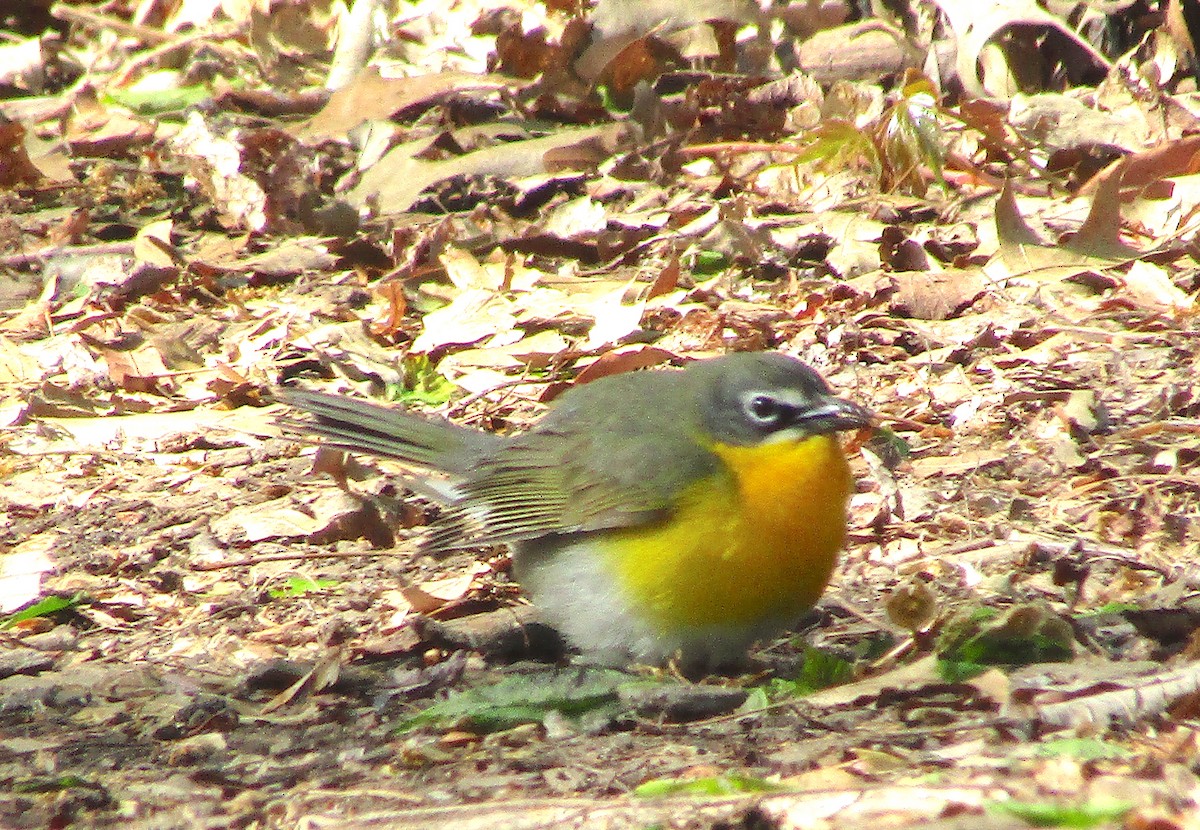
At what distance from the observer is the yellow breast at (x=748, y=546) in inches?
191

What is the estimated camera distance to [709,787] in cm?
373

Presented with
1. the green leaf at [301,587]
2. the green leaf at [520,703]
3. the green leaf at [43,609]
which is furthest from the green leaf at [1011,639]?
the green leaf at [43,609]

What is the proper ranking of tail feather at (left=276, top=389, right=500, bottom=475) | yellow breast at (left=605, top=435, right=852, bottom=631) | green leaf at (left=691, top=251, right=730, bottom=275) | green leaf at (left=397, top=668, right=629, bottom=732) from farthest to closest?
green leaf at (left=691, top=251, right=730, bottom=275)
tail feather at (left=276, top=389, right=500, bottom=475)
yellow breast at (left=605, top=435, right=852, bottom=631)
green leaf at (left=397, top=668, right=629, bottom=732)

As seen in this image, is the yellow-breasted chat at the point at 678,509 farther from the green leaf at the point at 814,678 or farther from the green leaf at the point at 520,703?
the green leaf at the point at 520,703

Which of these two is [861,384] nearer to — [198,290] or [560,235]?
[560,235]

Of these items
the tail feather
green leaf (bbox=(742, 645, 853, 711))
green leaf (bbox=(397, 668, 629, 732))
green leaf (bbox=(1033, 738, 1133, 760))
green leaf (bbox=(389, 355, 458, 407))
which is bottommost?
green leaf (bbox=(389, 355, 458, 407))

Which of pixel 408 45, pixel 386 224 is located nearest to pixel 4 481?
pixel 386 224

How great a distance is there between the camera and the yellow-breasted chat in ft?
16.1

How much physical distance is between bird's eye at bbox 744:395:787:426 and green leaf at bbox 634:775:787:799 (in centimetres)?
153

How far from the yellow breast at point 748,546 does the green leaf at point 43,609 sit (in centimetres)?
228

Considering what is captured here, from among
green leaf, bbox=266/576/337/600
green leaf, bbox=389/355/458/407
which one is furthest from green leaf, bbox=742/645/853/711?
green leaf, bbox=389/355/458/407

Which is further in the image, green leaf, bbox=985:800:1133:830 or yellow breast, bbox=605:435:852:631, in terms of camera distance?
yellow breast, bbox=605:435:852:631

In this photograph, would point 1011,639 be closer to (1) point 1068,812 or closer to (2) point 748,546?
(2) point 748,546

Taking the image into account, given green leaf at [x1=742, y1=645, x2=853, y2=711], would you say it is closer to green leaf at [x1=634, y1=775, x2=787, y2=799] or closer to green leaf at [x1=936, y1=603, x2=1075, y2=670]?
green leaf at [x1=936, y1=603, x2=1075, y2=670]
